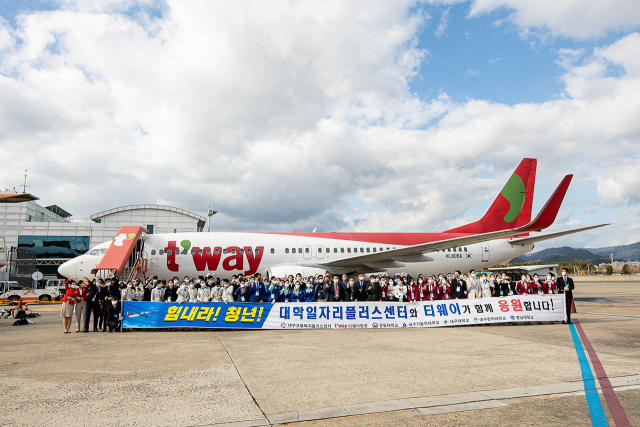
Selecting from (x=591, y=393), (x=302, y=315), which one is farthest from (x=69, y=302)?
(x=591, y=393)

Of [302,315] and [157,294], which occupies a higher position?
[157,294]

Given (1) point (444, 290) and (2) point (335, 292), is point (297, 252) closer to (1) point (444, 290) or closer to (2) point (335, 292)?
(2) point (335, 292)

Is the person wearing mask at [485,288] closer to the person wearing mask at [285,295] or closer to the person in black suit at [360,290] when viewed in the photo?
the person in black suit at [360,290]

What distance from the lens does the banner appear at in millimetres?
12477

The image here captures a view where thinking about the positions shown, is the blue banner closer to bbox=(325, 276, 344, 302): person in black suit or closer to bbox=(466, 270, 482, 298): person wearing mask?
bbox=(325, 276, 344, 302): person in black suit

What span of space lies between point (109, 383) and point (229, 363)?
2.10m

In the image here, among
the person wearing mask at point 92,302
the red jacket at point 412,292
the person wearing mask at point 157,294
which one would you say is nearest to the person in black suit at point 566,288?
the red jacket at point 412,292

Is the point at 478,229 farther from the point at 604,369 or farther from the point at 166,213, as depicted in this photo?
the point at 166,213

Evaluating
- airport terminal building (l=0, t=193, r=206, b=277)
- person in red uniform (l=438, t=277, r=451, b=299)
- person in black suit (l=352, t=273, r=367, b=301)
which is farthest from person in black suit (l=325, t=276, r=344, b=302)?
airport terminal building (l=0, t=193, r=206, b=277)

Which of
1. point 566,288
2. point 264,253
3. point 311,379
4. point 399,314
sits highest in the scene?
point 264,253

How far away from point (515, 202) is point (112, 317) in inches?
934

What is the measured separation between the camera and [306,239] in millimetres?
22109

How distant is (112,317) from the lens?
12.5 m

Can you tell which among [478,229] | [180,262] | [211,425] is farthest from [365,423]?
[478,229]
